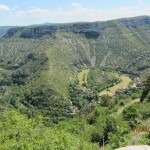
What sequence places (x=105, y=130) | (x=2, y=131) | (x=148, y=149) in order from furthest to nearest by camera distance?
(x=105, y=130)
(x=2, y=131)
(x=148, y=149)

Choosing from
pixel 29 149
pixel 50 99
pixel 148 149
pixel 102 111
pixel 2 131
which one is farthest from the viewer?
pixel 50 99

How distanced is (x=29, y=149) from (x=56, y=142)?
3764mm

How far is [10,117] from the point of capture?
45875mm

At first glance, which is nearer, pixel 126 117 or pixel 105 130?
pixel 105 130

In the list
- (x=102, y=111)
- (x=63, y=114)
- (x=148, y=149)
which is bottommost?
(x=63, y=114)

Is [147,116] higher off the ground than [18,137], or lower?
lower

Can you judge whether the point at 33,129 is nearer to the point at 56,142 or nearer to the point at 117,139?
the point at 56,142

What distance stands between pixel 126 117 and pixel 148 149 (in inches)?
1836

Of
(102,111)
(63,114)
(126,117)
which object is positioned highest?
(126,117)

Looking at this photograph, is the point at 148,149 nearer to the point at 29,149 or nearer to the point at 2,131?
the point at 29,149

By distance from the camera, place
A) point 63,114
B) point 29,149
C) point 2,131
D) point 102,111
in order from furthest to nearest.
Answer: point 63,114
point 102,111
point 2,131
point 29,149

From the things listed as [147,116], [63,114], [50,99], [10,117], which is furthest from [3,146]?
[50,99]

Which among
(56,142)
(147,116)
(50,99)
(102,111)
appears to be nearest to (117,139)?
(56,142)

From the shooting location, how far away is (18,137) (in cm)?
3972
